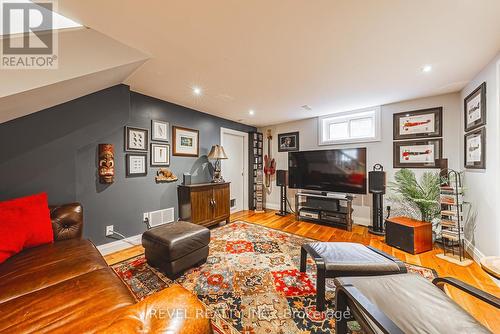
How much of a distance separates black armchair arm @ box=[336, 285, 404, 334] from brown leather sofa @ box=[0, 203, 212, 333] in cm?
78

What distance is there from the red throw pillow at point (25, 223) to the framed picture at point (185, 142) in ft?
5.96

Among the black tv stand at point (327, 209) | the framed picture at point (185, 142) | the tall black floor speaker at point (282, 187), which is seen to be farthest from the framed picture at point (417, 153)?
the framed picture at point (185, 142)

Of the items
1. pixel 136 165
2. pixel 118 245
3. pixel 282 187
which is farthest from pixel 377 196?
pixel 118 245

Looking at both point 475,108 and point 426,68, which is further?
point 475,108

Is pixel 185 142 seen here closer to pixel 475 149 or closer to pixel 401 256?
pixel 401 256

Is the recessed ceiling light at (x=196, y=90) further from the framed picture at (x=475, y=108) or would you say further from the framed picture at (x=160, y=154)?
the framed picture at (x=475, y=108)

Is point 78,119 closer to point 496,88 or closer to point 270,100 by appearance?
point 270,100

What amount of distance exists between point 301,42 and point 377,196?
2790 millimetres

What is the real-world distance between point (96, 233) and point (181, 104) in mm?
2288

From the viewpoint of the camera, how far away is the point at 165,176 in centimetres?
313

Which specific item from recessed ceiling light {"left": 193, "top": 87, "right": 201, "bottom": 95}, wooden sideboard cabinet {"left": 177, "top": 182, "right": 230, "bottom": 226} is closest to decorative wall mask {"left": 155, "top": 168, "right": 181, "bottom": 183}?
wooden sideboard cabinet {"left": 177, "top": 182, "right": 230, "bottom": 226}

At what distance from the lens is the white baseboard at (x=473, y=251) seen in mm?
2137

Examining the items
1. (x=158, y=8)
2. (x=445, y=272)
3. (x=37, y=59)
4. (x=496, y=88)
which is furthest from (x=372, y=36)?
(x=37, y=59)

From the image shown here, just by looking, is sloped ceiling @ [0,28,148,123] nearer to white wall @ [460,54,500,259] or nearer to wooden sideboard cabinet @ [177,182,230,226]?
wooden sideboard cabinet @ [177,182,230,226]
